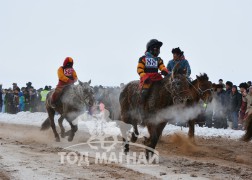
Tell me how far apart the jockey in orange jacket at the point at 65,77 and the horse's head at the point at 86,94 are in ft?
3.86

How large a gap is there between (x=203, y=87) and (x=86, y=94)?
421 centimetres

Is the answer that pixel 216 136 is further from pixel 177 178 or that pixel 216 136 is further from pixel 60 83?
pixel 177 178

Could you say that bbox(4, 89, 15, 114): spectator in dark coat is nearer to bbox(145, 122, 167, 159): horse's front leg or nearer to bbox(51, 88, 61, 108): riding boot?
bbox(51, 88, 61, 108): riding boot

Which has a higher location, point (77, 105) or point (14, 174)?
point (77, 105)

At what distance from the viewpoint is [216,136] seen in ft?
59.3

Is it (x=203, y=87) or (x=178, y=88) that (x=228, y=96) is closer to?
(x=203, y=87)

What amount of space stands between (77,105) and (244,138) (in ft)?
21.5

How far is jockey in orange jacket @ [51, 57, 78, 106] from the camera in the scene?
17.2m

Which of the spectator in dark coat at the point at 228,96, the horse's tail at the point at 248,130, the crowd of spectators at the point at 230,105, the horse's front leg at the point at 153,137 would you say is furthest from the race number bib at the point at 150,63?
the spectator in dark coat at the point at 228,96

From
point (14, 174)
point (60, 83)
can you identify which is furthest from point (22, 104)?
point (14, 174)

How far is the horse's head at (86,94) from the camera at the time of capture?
15844mm

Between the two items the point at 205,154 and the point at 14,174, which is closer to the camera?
the point at 14,174

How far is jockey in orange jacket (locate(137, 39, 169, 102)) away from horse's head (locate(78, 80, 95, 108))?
4107mm

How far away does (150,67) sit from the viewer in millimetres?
12109
